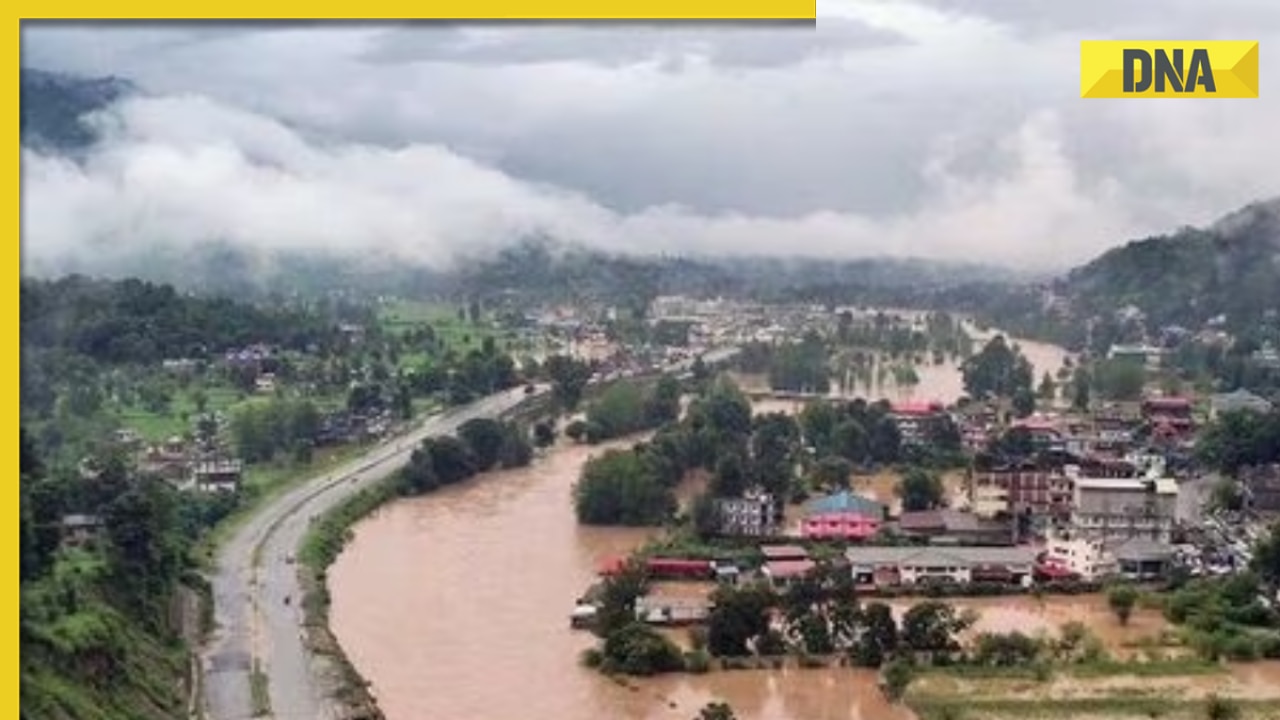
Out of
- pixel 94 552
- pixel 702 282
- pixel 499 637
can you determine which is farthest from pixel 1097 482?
pixel 702 282

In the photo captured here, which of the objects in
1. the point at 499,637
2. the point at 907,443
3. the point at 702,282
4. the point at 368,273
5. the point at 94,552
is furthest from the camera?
the point at 702,282

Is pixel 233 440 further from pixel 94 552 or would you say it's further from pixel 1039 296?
pixel 1039 296

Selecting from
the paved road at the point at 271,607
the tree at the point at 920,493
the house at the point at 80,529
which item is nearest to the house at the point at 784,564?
the tree at the point at 920,493

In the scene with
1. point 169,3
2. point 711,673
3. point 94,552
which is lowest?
point 711,673

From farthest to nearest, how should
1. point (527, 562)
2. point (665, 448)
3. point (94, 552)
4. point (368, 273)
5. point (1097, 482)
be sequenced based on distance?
point (368, 273) < point (665, 448) < point (1097, 482) < point (527, 562) < point (94, 552)

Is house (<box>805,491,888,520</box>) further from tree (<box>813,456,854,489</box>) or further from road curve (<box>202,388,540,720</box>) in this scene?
road curve (<box>202,388,540,720</box>)

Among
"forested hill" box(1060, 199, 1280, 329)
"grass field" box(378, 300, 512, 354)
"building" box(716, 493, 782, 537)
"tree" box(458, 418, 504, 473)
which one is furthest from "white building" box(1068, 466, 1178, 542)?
"forested hill" box(1060, 199, 1280, 329)

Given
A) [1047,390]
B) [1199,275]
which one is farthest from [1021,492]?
[1199,275]
